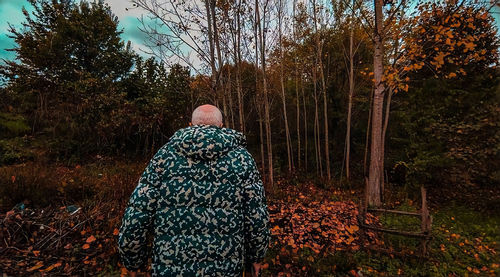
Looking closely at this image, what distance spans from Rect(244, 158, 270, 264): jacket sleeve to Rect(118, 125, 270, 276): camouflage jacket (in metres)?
0.02

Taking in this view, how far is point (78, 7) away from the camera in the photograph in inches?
451

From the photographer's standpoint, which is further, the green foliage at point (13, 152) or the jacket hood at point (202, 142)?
the green foliage at point (13, 152)

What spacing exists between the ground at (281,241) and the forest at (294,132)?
0.09ft

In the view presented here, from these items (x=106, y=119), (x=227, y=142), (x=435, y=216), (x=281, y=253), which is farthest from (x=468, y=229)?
(x=106, y=119)

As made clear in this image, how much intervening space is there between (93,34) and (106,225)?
41.1 ft

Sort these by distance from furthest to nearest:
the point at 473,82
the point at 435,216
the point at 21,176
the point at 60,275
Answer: the point at 473,82, the point at 435,216, the point at 21,176, the point at 60,275

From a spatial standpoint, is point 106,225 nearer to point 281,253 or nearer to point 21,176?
point 21,176

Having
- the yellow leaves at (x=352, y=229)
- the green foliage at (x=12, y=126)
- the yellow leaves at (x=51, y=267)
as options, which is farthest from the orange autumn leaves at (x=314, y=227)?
the green foliage at (x=12, y=126)

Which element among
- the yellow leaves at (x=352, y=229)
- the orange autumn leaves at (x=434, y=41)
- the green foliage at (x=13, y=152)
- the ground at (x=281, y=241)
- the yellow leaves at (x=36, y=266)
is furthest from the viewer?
the green foliage at (x=13, y=152)

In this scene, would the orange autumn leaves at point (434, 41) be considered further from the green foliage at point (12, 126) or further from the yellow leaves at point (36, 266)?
the green foliage at point (12, 126)

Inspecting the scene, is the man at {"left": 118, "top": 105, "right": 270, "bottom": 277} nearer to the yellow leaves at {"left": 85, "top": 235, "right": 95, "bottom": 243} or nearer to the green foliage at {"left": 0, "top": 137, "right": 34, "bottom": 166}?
the yellow leaves at {"left": 85, "top": 235, "right": 95, "bottom": 243}

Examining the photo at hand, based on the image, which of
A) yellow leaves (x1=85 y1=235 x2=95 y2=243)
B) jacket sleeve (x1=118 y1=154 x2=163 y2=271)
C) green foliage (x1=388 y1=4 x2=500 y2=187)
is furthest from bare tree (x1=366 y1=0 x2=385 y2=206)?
yellow leaves (x1=85 y1=235 x2=95 y2=243)

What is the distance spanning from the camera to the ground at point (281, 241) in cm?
295

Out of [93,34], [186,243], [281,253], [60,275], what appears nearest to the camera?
[186,243]
